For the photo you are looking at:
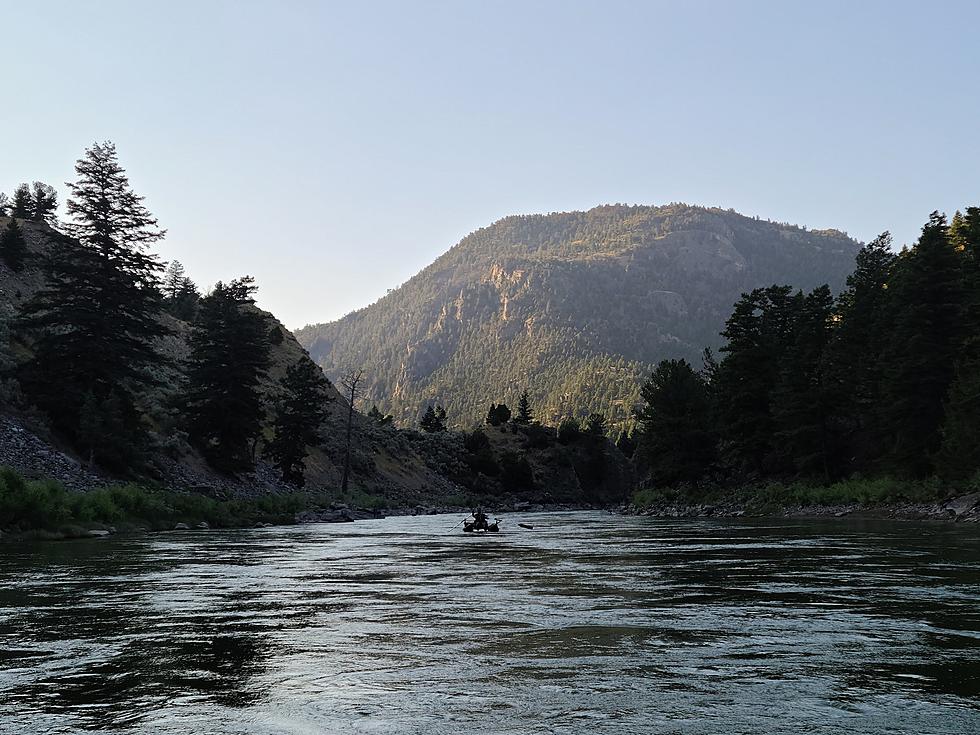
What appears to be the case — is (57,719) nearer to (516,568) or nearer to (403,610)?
(403,610)

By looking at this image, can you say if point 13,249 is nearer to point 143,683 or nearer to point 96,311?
point 96,311

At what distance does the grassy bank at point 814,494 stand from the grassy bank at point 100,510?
36.9 meters

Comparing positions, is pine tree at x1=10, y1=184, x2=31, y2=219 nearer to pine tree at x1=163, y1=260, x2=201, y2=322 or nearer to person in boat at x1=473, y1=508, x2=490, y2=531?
pine tree at x1=163, y1=260, x2=201, y2=322

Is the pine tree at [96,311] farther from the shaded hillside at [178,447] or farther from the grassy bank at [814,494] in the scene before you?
the grassy bank at [814,494]

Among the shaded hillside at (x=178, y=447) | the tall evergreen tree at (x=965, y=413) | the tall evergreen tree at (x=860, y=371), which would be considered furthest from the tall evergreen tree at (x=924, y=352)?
the shaded hillside at (x=178, y=447)

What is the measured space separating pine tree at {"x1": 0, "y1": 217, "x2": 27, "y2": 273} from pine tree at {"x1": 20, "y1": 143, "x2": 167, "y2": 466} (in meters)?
28.9

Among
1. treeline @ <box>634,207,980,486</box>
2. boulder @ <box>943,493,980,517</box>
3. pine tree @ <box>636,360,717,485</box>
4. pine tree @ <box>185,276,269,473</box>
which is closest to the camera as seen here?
boulder @ <box>943,493,980,517</box>

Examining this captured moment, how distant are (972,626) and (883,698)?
189 inches

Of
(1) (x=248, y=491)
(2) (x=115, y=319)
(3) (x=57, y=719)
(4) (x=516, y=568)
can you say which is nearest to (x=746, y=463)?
(1) (x=248, y=491)

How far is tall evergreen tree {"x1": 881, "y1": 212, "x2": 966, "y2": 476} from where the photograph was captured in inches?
2146

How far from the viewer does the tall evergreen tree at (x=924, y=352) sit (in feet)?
179

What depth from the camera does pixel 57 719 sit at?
22.5ft

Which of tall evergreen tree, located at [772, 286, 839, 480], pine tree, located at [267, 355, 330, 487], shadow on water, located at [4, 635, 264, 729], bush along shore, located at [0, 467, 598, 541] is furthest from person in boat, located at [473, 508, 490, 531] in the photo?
tall evergreen tree, located at [772, 286, 839, 480]

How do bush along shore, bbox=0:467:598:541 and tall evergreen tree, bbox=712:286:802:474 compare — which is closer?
bush along shore, bbox=0:467:598:541
